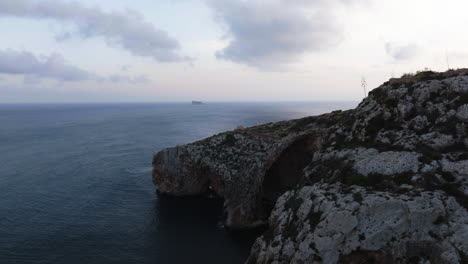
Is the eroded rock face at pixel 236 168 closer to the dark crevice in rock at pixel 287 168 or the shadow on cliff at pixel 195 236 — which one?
the dark crevice in rock at pixel 287 168

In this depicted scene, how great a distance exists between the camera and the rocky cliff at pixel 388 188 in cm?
1531

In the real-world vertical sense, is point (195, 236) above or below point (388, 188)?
below

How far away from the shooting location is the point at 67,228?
138 ft

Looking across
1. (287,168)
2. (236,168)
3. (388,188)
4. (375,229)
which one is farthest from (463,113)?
(236,168)

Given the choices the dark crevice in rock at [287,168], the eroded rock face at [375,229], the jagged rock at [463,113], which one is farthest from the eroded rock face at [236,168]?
the jagged rock at [463,113]

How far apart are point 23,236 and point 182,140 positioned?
8373 centimetres

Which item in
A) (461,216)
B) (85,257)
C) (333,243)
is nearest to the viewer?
(461,216)

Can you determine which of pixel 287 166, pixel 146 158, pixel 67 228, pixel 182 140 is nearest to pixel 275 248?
pixel 287 166

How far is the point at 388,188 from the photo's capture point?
1786cm

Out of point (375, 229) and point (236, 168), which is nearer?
point (375, 229)

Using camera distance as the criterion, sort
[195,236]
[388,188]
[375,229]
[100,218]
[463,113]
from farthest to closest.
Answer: [100,218] < [195,236] < [463,113] < [388,188] < [375,229]

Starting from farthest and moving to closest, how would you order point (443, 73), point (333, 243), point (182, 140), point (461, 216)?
point (182, 140)
point (443, 73)
point (333, 243)
point (461, 216)

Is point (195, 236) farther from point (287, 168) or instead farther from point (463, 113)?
point (463, 113)

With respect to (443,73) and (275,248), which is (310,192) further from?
(443,73)
